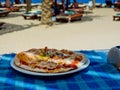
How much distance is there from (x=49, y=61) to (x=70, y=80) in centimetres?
41

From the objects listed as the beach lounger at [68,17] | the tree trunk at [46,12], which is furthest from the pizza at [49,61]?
the beach lounger at [68,17]

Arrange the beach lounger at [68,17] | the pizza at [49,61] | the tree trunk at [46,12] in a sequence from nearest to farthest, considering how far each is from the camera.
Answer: the pizza at [49,61] < the tree trunk at [46,12] < the beach lounger at [68,17]

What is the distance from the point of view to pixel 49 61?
11.0 feet

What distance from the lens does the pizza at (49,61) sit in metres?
3.13

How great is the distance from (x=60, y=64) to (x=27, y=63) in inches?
14.4

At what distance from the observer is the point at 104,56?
4027 mm

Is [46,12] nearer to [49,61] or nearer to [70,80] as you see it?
[49,61]

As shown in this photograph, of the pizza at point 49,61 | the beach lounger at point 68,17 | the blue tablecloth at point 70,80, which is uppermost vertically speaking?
the pizza at point 49,61

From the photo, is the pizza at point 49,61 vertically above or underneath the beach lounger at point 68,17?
above

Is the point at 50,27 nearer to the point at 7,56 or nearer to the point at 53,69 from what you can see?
the point at 7,56

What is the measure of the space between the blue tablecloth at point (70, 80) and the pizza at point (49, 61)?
90mm

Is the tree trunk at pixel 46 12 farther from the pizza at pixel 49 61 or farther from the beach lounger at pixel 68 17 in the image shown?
the pizza at pixel 49 61

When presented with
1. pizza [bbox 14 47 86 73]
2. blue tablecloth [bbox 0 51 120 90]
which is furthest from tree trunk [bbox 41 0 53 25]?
blue tablecloth [bbox 0 51 120 90]

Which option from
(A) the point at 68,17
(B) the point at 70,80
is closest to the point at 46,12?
(A) the point at 68,17
